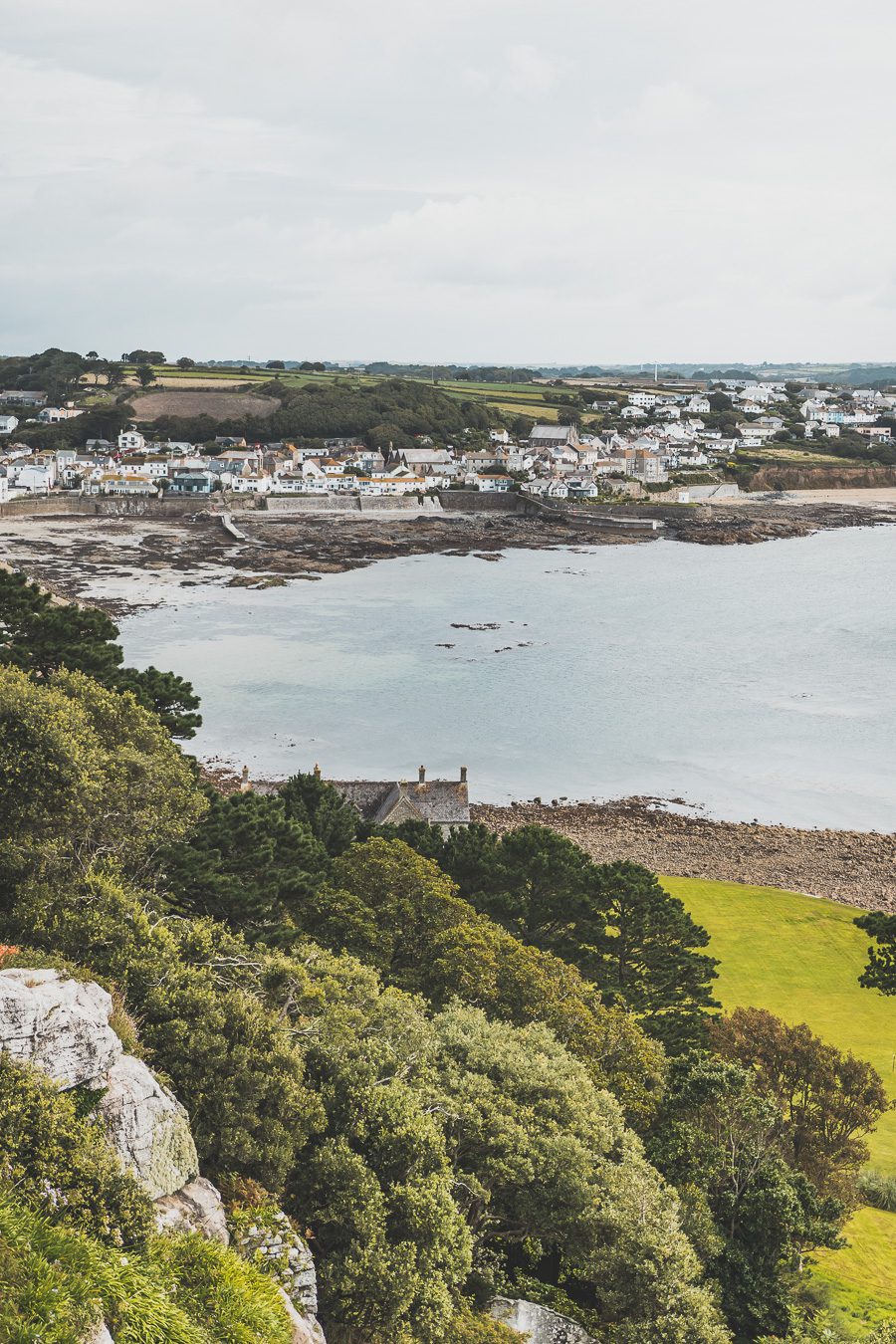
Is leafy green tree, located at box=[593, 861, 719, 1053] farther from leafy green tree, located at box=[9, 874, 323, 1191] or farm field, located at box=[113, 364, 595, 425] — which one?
farm field, located at box=[113, 364, 595, 425]

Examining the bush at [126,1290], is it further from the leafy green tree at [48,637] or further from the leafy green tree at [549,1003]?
the leafy green tree at [48,637]

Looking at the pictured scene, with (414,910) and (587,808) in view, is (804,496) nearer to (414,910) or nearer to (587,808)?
(587,808)

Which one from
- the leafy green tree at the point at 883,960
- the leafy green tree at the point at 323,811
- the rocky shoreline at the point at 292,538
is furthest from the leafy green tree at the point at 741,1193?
the rocky shoreline at the point at 292,538

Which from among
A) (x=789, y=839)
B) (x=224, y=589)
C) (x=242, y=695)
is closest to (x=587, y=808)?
(x=789, y=839)

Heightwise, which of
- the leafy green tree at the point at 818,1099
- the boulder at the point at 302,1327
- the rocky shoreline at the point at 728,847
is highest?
the boulder at the point at 302,1327


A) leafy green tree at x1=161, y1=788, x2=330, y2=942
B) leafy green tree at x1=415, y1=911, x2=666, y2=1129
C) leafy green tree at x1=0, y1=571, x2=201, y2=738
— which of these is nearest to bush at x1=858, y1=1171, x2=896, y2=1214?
leafy green tree at x1=415, y1=911, x2=666, y2=1129

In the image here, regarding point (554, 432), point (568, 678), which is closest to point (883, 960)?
point (568, 678)
